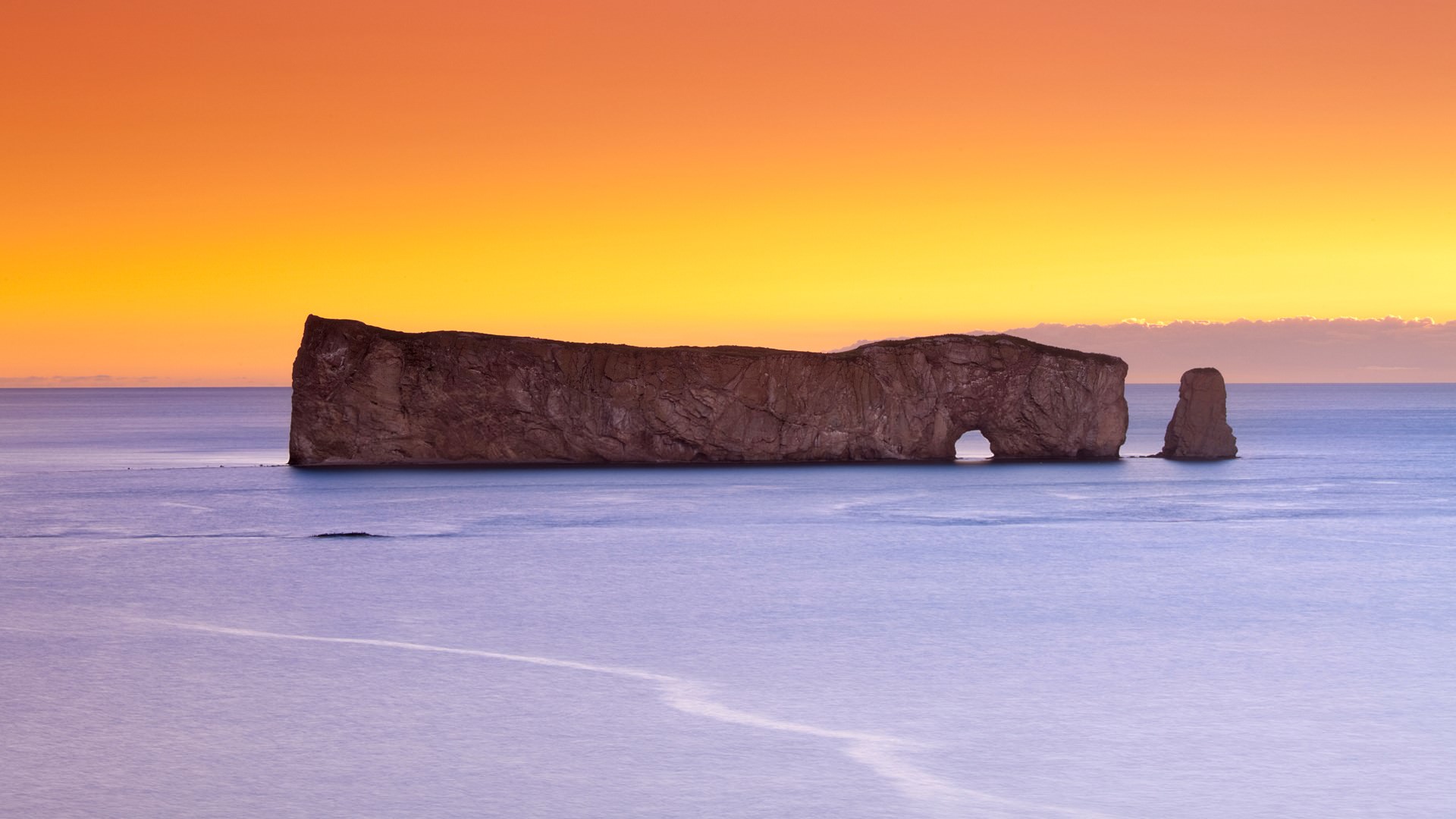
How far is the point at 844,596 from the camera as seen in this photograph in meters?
21.2

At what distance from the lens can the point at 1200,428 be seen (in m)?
59.4

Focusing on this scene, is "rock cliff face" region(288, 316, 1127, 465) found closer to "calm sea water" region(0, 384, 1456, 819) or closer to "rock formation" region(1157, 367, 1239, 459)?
"rock formation" region(1157, 367, 1239, 459)

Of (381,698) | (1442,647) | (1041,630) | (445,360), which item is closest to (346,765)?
(381,698)

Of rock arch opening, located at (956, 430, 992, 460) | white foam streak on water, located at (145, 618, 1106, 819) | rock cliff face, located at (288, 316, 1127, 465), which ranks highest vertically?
rock cliff face, located at (288, 316, 1127, 465)

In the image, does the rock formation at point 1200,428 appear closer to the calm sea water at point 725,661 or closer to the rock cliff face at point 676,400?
the rock cliff face at point 676,400

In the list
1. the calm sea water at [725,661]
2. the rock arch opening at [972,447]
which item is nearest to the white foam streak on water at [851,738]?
the calm sea water at [725,661]

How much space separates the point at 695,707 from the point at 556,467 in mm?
39821

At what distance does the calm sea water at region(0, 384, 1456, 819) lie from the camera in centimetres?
1044

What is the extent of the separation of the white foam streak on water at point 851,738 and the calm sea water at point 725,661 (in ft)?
0.17

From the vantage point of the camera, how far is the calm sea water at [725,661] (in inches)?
411

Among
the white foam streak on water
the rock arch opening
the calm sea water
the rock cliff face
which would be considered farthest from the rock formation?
the white foam streak on water

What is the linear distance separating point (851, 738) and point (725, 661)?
4073mm

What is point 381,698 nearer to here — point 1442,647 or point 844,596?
point 844,596

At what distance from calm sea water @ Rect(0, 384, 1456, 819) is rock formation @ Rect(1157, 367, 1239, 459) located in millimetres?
20545
